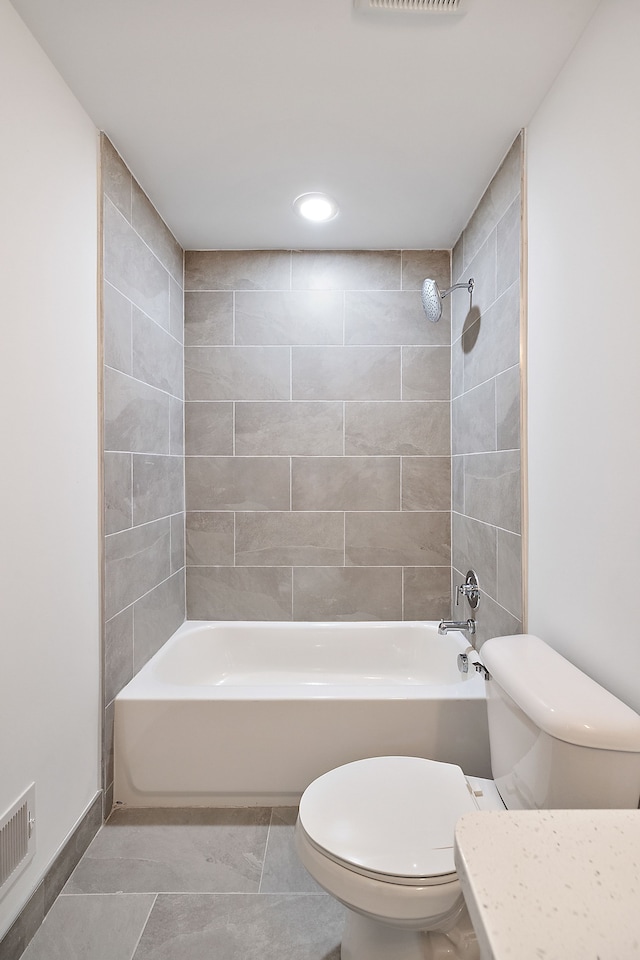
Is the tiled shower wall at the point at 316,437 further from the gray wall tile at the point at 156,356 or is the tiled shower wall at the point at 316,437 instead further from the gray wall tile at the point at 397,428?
the gray wall tile at the point at 156,356

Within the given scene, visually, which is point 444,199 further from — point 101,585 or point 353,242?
point 101,585

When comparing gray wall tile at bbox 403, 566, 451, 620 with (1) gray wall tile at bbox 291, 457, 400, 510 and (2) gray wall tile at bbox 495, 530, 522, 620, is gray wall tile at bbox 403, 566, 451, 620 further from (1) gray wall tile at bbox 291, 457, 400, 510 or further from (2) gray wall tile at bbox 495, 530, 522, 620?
(2) gray wall tile at bbox 495, 530, 522, 620

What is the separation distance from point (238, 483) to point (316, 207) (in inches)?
55.0

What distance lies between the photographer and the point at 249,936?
142 cm

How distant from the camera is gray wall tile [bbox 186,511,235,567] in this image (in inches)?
113

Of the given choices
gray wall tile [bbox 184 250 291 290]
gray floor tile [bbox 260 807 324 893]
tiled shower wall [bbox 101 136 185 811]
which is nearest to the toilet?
gray floor tile [bbox 260 807 324 893]

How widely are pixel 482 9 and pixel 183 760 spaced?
2.47 m

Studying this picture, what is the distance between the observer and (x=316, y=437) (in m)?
2.85

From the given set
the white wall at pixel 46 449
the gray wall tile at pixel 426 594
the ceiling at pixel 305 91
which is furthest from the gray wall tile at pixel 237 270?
the gray wall tile at pixel 426 594

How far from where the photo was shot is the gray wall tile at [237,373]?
2.84 metres

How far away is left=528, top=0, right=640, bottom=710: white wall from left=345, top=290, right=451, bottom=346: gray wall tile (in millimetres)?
1069

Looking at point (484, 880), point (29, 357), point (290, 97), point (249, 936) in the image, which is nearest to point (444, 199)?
point (290, 97)

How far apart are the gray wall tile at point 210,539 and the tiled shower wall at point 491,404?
47.6 inches

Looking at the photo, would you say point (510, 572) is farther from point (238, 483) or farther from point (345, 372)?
point (238, 483)
